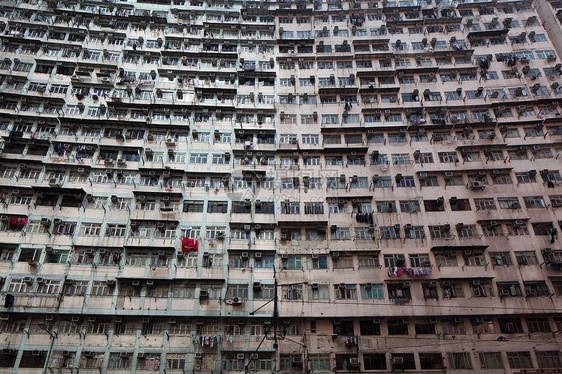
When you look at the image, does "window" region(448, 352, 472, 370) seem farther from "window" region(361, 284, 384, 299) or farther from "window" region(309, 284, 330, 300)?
"window" region(309, 284, 330, 300)

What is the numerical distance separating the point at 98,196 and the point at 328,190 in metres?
18.2

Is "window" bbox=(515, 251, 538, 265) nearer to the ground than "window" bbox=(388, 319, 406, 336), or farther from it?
farther from it

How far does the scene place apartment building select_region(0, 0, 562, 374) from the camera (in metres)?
24.7

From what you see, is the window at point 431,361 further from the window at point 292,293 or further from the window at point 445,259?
the window at point 292,293

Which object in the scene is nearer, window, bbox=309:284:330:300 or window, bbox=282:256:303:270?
window, bbox=309:284:330:300

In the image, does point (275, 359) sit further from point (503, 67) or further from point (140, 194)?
point (503, 67)

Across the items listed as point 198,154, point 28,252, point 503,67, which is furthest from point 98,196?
point 503,67

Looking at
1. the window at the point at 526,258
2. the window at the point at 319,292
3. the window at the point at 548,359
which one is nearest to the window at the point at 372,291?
the window at the point at 319,292

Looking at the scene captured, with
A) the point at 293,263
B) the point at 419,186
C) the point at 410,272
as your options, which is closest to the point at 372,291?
the point at 410,272

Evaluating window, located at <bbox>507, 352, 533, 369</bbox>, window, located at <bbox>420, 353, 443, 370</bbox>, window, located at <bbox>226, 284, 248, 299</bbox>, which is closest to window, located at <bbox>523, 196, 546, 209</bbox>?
window, located at <bbox>507, 352, 533, 369</bbox>

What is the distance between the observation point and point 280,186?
29.4 meters

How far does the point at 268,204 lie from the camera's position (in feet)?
93.8

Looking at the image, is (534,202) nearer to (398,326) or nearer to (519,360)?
(519,360)

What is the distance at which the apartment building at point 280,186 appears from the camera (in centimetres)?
2467
